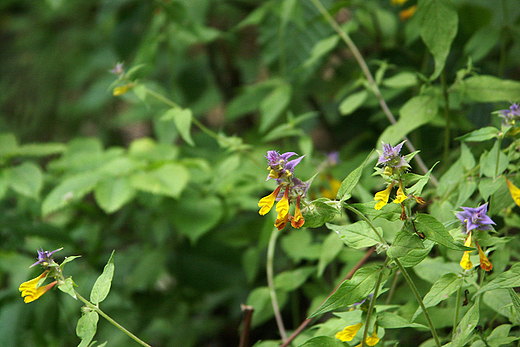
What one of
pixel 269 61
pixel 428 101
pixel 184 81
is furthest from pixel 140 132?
pixel 428 101

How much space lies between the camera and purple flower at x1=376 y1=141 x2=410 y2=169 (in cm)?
45

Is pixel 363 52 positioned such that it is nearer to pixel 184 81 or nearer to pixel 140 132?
pixel 184 81

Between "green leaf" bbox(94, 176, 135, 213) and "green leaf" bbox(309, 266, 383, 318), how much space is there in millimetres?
701

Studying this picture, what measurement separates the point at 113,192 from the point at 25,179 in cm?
25

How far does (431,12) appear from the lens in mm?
744

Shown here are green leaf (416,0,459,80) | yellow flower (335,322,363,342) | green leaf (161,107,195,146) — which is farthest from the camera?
green leaf (161,107,195,146)

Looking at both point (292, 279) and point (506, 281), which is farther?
point (292, 279)

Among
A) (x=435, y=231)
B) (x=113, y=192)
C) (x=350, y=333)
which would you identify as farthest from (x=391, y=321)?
(x=113, y=192)

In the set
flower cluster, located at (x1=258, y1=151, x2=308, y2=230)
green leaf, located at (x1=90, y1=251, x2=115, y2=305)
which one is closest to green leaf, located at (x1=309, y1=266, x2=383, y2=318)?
flower cluster, located at (x1=258, y1=151, x2=308, y2=230)

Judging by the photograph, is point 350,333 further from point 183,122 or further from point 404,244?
point 183,122

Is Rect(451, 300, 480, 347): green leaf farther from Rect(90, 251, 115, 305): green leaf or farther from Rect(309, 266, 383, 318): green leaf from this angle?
Rect(90, 251, 115, 305): green leaf

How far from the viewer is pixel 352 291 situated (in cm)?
49

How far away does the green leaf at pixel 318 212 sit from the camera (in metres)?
0.45

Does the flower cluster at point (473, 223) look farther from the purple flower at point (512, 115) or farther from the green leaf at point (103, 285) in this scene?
the green leaf at point (103, 285)
